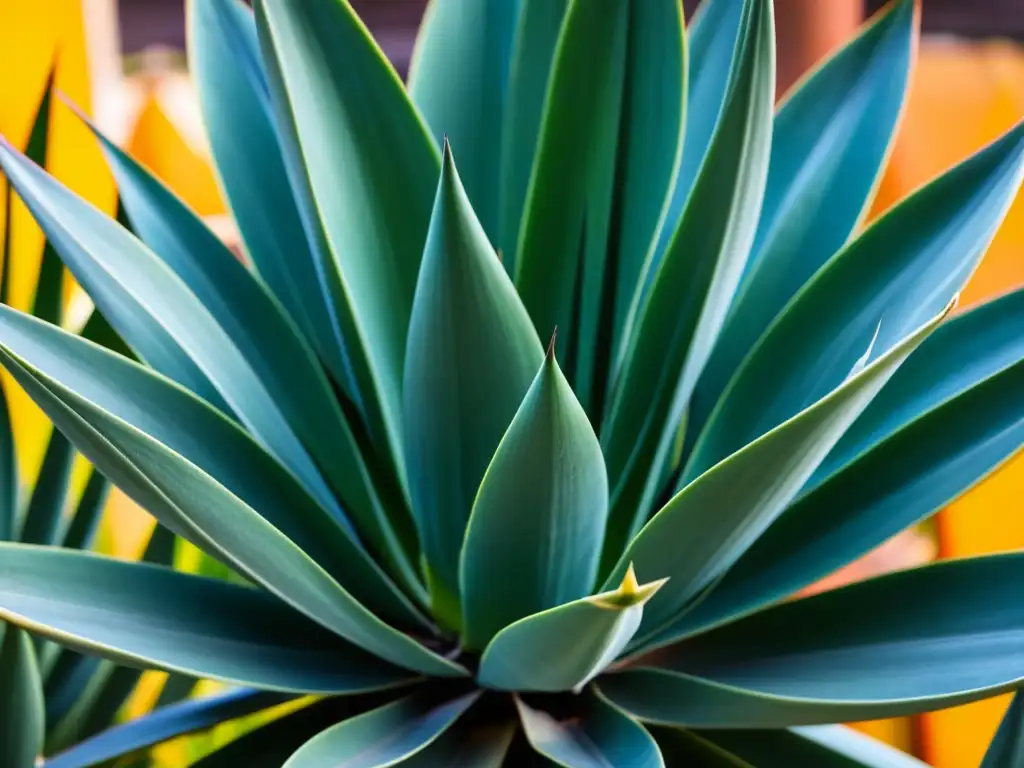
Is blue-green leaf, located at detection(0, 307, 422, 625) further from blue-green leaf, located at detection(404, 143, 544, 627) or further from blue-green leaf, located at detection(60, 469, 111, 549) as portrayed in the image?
blue-green leaf, located at detection(60, 469, 111, 549)

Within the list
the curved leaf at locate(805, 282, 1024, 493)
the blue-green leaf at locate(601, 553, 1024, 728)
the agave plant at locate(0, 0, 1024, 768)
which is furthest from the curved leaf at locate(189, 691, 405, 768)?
the curved leaf at locate(805, 282, 1024, 493)

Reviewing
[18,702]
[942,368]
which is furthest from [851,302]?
[18,702]

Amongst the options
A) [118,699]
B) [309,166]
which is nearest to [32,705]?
[118,699]

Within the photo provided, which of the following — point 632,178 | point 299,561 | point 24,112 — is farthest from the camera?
point 24,112

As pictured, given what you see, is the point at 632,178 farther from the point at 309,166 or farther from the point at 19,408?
the point at 19,408

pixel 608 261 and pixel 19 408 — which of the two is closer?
pixel 608 261

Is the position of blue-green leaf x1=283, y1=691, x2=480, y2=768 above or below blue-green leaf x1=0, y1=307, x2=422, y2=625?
below
